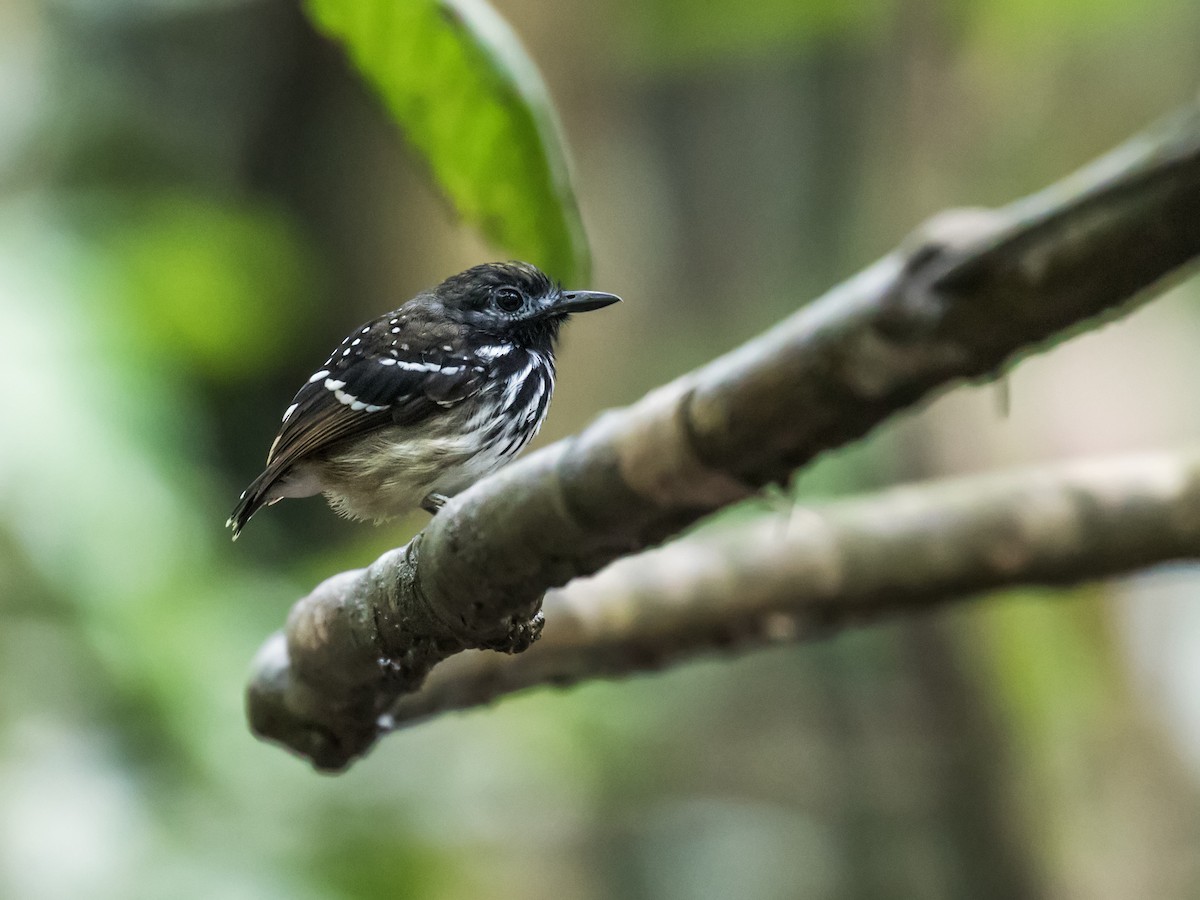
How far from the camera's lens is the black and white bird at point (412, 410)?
2.60m

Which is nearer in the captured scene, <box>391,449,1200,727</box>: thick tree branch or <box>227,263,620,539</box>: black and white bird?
<box>227,263,620,539</box>: black and white bird

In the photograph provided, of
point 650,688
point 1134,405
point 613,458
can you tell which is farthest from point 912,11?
point 613,458

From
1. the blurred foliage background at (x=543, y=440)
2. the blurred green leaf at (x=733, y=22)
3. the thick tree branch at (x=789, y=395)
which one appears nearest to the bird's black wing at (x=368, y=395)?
the thick tree branch at (x=789, y=395)

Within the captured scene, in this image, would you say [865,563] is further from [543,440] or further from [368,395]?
[543,440]

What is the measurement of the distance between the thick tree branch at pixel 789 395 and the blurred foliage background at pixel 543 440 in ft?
5.69

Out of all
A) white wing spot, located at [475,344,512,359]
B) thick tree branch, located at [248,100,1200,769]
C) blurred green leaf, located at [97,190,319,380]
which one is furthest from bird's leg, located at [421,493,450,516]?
blurred green leaf, located at [97,190,319,380]

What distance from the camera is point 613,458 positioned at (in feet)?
4.58

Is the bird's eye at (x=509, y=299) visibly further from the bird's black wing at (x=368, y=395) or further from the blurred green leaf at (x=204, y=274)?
the blurred green leaf at (x=204, y=274)

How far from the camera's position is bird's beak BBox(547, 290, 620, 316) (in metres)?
2.64

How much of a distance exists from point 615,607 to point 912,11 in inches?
104

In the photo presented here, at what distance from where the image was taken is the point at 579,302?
105 inches

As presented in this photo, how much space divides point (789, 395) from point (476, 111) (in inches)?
30.2

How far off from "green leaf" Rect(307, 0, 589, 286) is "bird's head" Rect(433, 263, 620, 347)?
0.87 metres

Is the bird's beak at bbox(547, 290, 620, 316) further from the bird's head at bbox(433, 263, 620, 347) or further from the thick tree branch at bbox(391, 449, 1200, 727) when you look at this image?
the thick tree branch at bbox(391, 449, 1200, 727)
